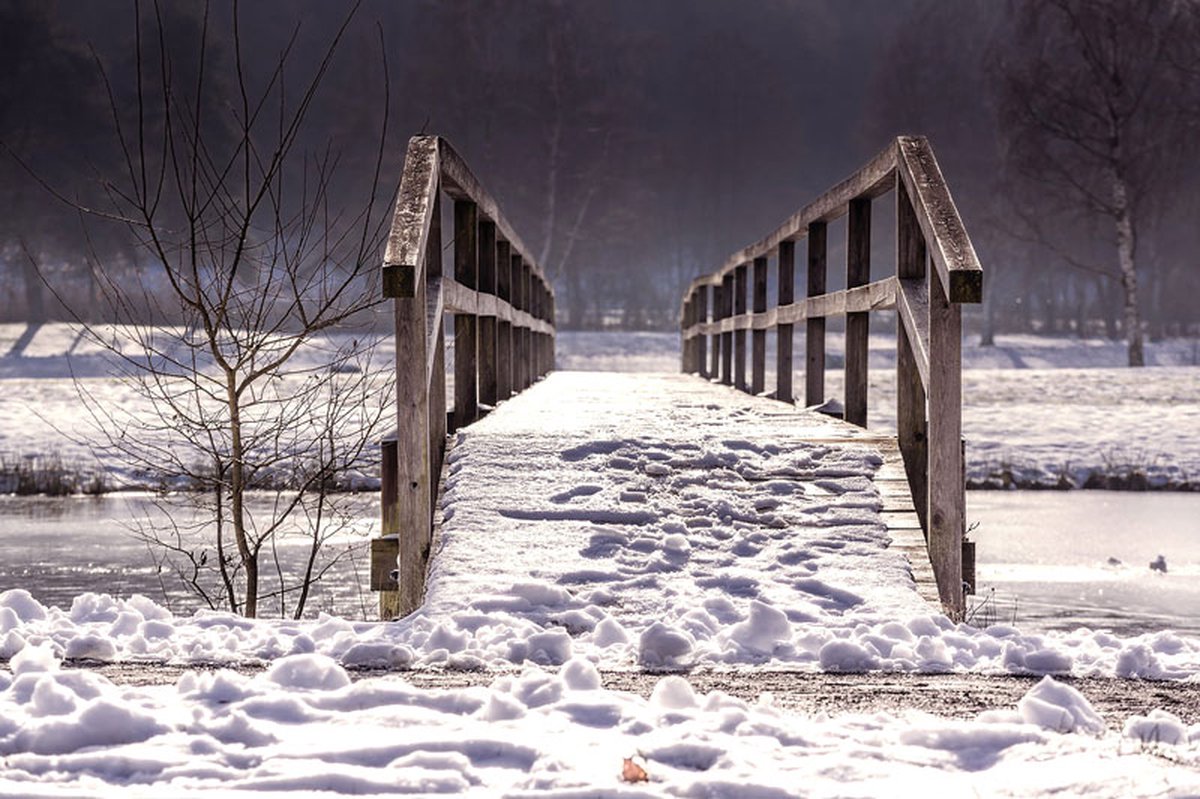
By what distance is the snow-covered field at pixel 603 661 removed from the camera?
8.82 ft

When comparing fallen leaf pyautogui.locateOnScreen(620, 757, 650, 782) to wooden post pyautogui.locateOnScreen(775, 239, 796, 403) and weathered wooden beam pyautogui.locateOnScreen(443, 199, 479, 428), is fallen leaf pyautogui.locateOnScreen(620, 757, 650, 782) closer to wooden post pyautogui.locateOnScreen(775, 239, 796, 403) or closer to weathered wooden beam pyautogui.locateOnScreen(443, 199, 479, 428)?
weathered wooden beam pyautogui.locateOnScreen(443, 199, 479, 428)

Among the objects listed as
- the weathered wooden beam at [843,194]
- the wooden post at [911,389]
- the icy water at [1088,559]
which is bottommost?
the icy water at [1088,559]

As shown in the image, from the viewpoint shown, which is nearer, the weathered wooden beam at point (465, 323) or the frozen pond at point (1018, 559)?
the weathered wooden beam at point (465, 323)

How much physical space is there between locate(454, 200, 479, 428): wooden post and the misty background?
2859 cm

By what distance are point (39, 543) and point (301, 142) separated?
46891mm

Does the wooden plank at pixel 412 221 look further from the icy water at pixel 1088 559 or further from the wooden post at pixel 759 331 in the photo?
the wooden post at pixel 759 331

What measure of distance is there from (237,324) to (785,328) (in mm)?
12189

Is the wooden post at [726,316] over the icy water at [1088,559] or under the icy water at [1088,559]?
over

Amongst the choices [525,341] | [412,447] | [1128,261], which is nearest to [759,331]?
[525,341]

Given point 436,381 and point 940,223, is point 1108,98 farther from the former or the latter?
point 436,381

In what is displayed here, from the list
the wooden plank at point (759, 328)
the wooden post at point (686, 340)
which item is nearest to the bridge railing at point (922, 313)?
the wooden plank at point (759, 328)

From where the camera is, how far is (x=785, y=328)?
9391 mm

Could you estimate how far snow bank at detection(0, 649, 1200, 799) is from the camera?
2.62 metres

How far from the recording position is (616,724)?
9.92 ft
